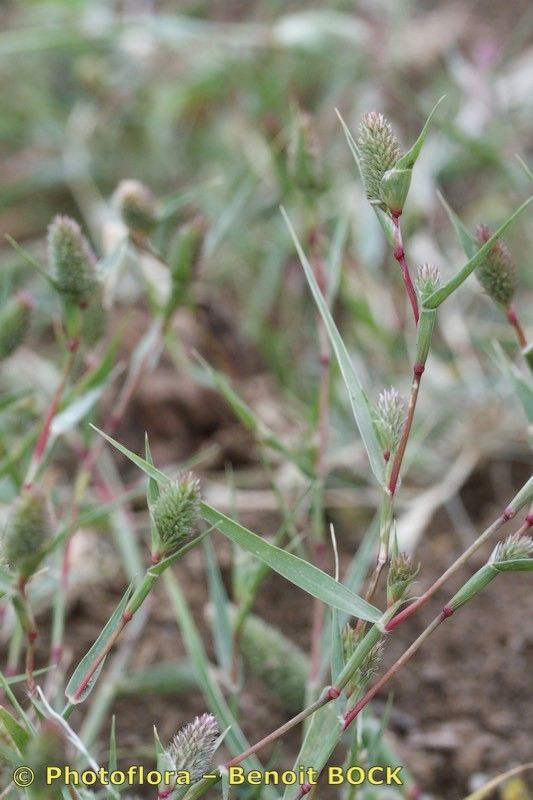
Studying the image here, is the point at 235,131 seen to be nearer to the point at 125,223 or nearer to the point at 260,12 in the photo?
the point at 260,12

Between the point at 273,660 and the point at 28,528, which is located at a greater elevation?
the point at 28,528

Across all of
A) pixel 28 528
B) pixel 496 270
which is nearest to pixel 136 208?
pixel 496 270

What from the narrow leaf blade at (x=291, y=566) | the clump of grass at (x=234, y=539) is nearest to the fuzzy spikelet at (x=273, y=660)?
the clump of grass at (x=234, y=539)

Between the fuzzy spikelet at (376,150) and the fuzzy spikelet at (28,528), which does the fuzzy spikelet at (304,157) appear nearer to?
the fuzzy spikelet at (376,150)

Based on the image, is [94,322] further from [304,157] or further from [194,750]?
[194,750]

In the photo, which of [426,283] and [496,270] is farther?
[496,270]

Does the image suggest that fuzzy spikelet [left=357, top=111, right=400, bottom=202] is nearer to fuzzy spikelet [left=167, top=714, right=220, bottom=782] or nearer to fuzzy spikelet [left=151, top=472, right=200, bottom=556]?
fuzzy spikelet [left=151, top=472, right=200, bottom=556]

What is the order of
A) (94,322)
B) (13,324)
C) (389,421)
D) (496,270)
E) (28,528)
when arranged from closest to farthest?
(28,528) → (389,421) → (496,270) → (13,324) → (94,322)
